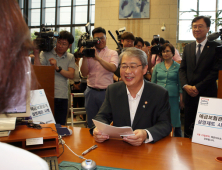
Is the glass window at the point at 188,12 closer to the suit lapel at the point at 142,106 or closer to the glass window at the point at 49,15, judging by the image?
the glass window at the point at 49,15

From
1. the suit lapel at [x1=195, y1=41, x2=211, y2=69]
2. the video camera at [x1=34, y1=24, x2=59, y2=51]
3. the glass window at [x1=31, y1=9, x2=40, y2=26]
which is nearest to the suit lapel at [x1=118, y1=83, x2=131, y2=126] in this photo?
the video camera at [x1=34, y1=24, x2=59, y2=51]

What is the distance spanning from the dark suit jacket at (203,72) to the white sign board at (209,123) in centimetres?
121

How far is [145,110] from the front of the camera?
147 cm

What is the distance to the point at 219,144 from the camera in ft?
3.84

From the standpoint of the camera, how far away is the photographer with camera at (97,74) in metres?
2.44

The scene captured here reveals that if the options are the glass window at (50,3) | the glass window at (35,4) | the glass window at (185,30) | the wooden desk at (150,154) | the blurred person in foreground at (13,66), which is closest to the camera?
the blurred person in foreground at (13,66)

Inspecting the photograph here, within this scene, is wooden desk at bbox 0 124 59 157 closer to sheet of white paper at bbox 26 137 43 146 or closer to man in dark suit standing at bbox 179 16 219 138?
→ sheet of white paper at bbox 26 137 43 146

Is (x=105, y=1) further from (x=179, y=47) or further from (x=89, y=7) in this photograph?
(x=179, y=47)

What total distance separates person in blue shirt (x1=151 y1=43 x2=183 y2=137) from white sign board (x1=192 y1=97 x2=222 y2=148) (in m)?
1.50

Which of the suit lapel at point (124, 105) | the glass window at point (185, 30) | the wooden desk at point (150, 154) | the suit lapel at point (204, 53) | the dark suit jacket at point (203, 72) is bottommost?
the wooden desk at point (150, 154)

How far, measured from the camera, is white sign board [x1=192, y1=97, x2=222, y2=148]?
1180 millimetres

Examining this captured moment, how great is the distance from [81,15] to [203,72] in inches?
269

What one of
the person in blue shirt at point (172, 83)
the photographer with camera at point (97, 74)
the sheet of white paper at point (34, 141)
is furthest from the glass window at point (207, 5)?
the sheet of white paper at point (34, 141)

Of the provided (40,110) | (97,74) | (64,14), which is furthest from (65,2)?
(40,110)
